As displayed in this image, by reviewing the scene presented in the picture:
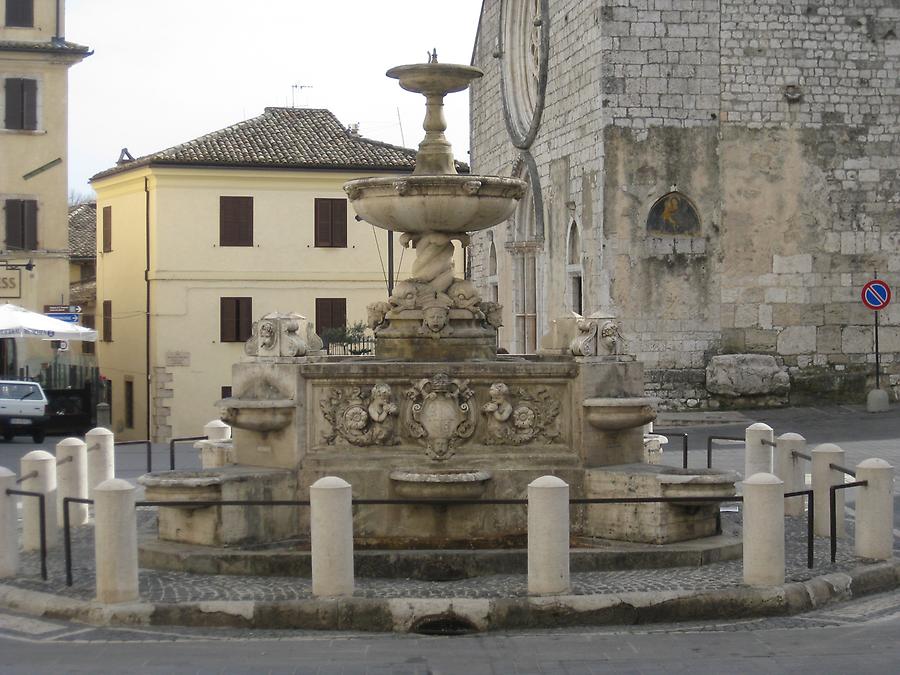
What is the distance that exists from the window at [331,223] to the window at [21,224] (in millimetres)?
7105

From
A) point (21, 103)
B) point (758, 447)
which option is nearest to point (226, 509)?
point (758, 447)

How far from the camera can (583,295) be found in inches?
1105

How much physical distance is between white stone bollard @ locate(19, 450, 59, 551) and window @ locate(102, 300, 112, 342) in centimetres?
3043

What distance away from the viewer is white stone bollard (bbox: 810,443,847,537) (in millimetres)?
12672

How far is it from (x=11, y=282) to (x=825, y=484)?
1129 inches

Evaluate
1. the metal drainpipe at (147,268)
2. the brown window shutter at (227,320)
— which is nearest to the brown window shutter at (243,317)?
the brown window shutter at (227,320)

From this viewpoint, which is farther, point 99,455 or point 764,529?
point 99,455

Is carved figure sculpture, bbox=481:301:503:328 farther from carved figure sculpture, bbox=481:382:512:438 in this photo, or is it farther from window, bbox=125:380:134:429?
window, bbox=125:380:134:429

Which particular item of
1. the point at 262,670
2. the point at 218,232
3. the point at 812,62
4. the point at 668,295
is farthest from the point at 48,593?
the point at 218,232

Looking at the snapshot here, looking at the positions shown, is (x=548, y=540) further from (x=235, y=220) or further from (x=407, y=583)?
(x=235, y=220)

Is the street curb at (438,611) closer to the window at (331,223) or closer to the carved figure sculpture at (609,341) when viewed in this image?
the carved figure sculpture at (609,341)

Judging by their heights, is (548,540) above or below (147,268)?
below

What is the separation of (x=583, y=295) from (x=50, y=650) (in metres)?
19.6

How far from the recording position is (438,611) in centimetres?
965
